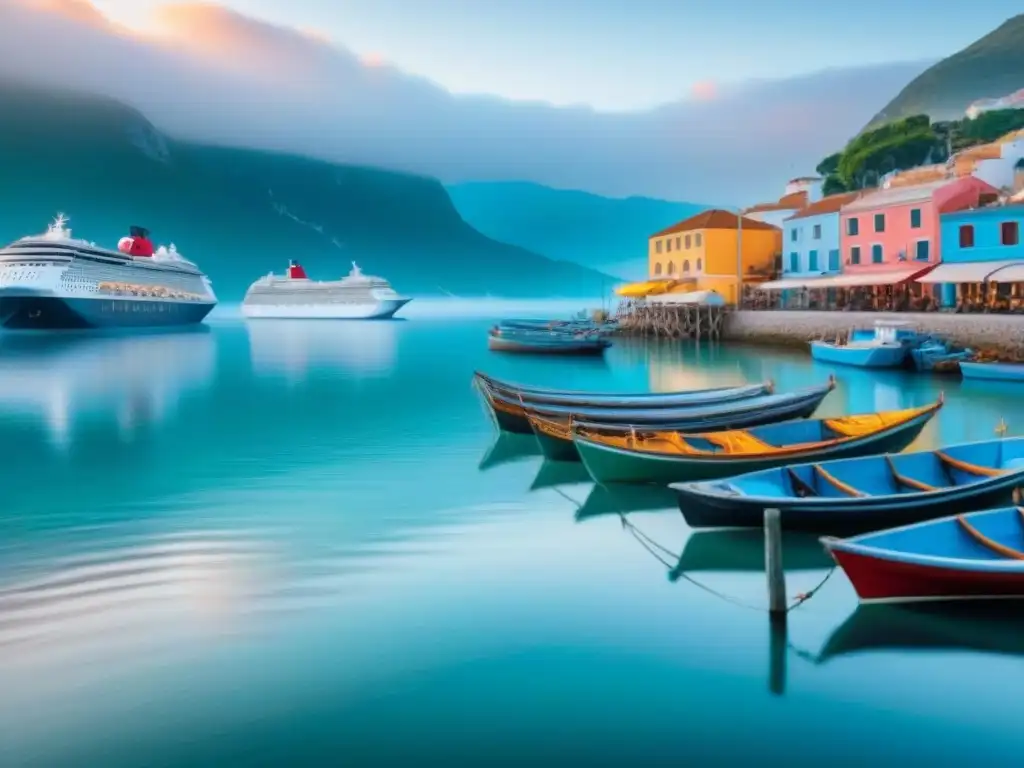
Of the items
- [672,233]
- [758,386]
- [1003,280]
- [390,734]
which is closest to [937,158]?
[672,233]

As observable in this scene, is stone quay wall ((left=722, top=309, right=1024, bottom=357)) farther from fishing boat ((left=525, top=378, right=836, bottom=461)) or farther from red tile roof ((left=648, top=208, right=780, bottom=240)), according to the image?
fishing boat ((left=525, top=378, right=836, bottom=461))

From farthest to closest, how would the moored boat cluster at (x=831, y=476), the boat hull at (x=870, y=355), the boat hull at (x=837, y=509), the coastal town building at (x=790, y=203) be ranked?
the coastal town building at (x=790, y=203) < the boat hull at (x=870, y=355) < the boat hull at (x=837, y=509) < the moored boat cluster at (x=831, y=476)

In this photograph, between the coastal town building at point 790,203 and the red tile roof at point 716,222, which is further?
the coastal town building at point 790,203

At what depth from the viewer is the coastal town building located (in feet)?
192

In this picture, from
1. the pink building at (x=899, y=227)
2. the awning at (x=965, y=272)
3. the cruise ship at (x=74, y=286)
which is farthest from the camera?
the cruise ship at (x=74, y=286)

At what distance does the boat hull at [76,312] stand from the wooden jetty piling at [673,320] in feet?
152

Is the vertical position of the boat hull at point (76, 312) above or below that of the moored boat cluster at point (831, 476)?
above

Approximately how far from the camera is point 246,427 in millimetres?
23312

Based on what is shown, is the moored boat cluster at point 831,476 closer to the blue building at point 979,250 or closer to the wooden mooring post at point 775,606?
the wooden mooring post at point 775,606

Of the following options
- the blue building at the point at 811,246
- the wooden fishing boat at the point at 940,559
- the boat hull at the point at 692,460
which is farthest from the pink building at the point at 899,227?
the wooden fishing boat at the point at 940,559

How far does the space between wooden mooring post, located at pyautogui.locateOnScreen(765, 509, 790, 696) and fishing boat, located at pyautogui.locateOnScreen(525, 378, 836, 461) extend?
257 inches

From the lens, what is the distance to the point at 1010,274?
31.9m

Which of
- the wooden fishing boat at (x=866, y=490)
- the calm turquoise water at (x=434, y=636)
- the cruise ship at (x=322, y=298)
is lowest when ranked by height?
the calm turquoise water at (x=434, y=636)

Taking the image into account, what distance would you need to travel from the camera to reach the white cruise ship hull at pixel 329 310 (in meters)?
116
